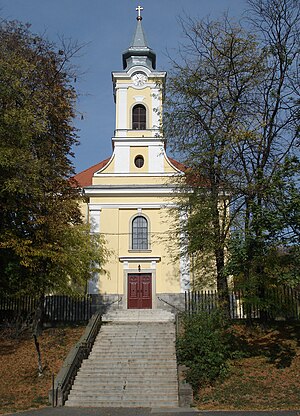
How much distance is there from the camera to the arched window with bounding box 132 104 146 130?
3064 centimetres

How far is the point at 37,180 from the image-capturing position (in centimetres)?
2045

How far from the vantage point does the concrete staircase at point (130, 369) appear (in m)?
15.7

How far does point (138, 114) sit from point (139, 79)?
2355 mm

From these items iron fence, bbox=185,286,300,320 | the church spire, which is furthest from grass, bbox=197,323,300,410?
the church spire

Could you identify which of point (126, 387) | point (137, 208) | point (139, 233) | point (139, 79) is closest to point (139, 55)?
point (139, 79)

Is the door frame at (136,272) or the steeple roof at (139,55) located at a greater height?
the steeple roof at (139,55)

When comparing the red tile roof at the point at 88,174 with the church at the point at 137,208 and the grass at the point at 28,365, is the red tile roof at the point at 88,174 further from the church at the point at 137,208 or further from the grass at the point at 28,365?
the grass at the point at 28,365

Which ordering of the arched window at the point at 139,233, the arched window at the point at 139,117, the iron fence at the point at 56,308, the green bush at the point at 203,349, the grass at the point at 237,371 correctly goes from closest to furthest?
the grass at the point at 237,371 → the green bush at the point at 203,349 → the iron fence at the point at 56,308 → the arched window at the point at 139,233 → the arched window at the point at 139,117

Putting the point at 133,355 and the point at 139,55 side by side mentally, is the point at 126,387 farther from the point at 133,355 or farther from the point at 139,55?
the point at 139,55

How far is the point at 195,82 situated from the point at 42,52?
7679 millimetres

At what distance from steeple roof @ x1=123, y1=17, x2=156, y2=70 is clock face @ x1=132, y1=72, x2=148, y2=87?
705mm

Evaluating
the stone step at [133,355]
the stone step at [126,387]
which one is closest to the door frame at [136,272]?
the stone step at [133,355]

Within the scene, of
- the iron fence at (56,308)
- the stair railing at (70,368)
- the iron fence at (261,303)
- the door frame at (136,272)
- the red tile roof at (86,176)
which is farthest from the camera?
the red tile roof at (86,176)

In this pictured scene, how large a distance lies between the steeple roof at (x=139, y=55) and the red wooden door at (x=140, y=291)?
1331cm
